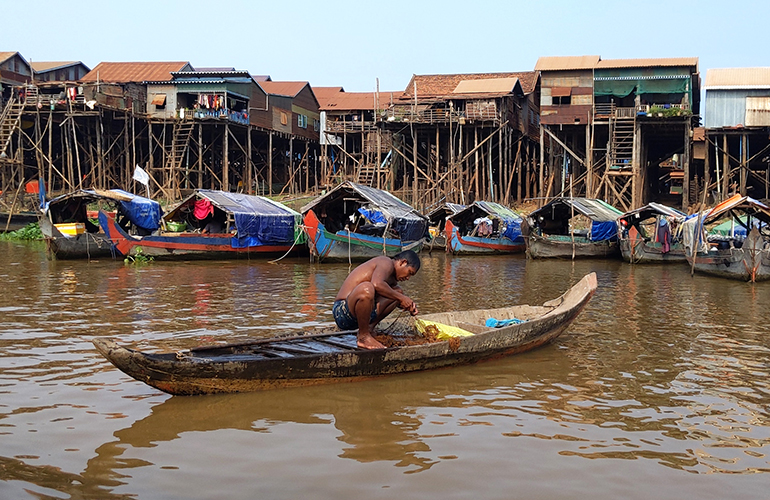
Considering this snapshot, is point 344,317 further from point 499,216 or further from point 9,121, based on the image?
point 9,121

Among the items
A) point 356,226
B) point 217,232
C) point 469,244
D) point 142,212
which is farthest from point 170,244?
point 469,244

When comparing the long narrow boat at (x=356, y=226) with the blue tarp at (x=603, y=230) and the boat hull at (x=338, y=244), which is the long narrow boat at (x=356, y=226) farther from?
the blue tarp at (x=603, y=230)

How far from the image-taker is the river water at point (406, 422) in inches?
175

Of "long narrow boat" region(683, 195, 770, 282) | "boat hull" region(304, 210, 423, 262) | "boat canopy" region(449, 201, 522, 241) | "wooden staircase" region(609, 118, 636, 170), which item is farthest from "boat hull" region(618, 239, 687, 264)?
"wooden staircase" region(609, 118, 636, 170)

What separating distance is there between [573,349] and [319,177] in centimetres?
3643

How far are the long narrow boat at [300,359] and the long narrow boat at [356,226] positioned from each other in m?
11.6

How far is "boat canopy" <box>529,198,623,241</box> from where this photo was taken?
2273cm

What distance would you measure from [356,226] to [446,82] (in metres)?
14.9

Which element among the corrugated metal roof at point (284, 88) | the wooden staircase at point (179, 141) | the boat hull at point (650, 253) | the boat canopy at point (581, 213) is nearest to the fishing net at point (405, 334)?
the boat hull at point (650, 253)

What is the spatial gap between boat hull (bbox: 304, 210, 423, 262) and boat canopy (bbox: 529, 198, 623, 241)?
668 cm

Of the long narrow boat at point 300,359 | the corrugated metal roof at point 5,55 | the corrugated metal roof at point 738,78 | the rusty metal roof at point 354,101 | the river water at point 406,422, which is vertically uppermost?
the corrugated metal roof at point 5,55

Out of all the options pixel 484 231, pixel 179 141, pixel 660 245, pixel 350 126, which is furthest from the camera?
pixel 350 126

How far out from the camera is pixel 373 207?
20.2m

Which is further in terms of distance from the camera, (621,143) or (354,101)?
(354,101)
